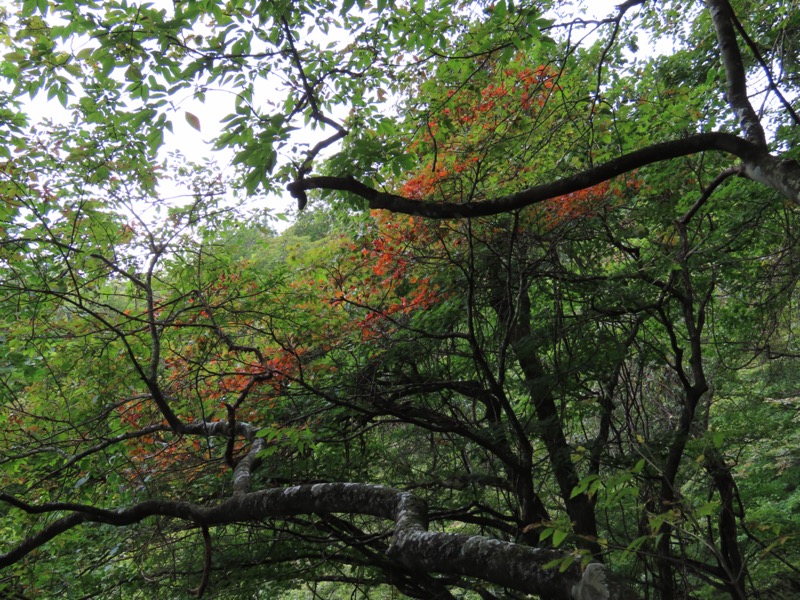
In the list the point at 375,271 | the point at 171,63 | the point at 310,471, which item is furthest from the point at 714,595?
the point at 171,63

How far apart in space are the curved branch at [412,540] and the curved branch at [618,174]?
1.48 metres

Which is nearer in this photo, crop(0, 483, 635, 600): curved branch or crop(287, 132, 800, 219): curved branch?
crop(0, 483, 635, 600): curved branch

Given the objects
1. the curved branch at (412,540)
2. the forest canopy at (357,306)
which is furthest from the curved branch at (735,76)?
the curved branch at (412,540)

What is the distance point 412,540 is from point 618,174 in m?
1.91

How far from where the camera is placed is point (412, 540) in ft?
7.84

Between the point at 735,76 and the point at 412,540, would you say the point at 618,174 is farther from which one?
the point at 412,540

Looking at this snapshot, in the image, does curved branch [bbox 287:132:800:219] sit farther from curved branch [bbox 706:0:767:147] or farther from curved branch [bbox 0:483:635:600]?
curved branch [bbox 0:483:635:600]

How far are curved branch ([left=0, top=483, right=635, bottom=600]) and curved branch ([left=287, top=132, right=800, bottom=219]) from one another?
1.48 m

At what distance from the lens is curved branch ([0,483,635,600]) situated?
1.96 metres

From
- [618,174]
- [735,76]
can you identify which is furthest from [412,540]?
[735,76]

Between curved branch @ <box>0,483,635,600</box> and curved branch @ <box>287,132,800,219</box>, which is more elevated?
curved branch @ <box>287,132,800,219</box>

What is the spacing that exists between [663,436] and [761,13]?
5878 mm

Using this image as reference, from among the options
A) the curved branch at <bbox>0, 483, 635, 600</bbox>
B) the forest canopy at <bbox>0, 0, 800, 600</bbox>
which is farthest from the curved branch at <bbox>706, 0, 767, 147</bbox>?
the curved branch at <bbox>0, 483, 635, 600</bbox>

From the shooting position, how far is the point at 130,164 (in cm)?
507
